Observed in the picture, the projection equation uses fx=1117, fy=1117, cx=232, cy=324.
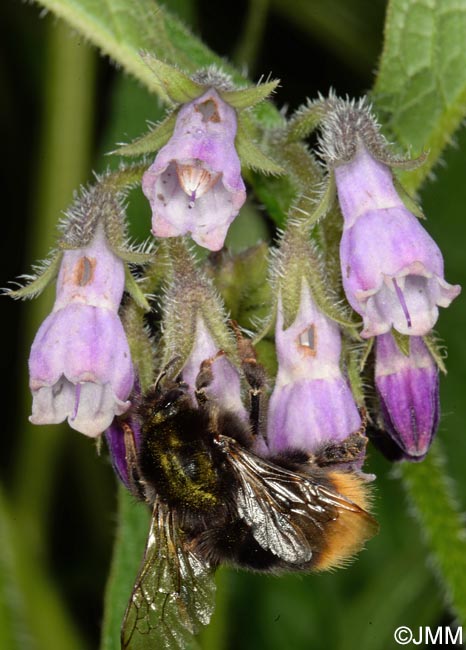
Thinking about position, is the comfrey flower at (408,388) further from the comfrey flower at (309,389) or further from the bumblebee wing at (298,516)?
the bumblebee wing at (298,516)

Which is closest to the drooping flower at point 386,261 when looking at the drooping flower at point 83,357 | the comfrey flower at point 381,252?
the comfrey flower at point 381,252

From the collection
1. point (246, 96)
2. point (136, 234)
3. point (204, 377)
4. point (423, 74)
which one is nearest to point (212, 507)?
point (204, 377)

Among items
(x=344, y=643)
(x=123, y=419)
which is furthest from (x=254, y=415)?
(x=344, y=643)

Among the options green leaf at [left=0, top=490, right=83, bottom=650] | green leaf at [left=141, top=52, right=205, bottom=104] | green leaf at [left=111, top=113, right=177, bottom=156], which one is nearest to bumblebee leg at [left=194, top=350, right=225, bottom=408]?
green leaf at [left=111, top=113, right=177, bottom=156]

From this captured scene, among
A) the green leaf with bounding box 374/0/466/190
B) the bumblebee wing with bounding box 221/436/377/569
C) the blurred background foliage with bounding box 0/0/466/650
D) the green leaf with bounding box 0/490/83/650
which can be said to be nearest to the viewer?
the bumblebee wing with bounding box 221/436/377/569

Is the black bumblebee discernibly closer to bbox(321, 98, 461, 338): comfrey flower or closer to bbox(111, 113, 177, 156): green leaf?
bbox(321, 98, 461, 338): comfrey flower
